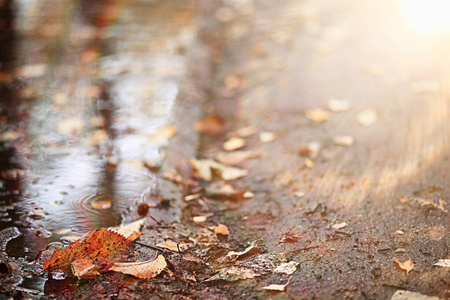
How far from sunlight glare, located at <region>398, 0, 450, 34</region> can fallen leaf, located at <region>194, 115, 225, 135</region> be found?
224 cm

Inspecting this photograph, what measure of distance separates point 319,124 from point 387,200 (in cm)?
94

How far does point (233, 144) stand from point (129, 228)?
41.3 inches

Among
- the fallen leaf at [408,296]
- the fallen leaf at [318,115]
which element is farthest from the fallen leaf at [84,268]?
the fallen leaf at [318,115]

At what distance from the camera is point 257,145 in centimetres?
270

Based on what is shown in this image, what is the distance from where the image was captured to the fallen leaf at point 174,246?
1.75 m

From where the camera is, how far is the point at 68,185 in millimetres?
2275

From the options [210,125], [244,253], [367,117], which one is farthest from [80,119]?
[367,117]

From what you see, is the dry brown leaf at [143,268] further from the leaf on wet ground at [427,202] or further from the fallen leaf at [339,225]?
the leaf on wet ground at [427,202]

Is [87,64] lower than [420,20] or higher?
lower

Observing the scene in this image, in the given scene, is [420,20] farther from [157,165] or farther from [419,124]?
[157,165]

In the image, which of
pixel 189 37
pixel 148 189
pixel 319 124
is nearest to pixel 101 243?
pixel 148 189

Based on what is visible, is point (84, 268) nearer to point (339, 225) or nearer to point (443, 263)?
point (339, 225)

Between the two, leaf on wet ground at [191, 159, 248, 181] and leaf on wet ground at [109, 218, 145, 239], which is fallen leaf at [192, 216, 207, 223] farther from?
leaf on wet ground at [191, 159, 248, 181]

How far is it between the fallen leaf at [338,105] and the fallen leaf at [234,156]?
0.75 metres
